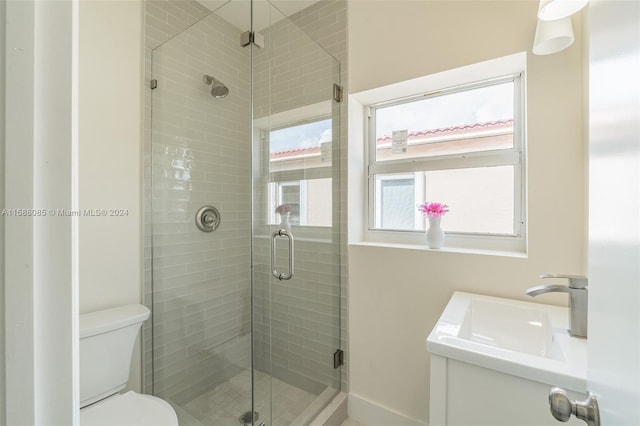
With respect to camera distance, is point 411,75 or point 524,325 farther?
point 411,75

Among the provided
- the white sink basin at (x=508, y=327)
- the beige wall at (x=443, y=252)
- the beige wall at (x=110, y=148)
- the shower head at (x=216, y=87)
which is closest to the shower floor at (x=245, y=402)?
the beige wall at (x=443, y=252)

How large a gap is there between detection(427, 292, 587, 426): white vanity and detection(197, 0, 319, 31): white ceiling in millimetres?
1816

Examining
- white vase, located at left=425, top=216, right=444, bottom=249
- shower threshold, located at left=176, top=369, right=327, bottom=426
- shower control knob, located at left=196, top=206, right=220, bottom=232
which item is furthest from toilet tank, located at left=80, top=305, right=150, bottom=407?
white vase, located at left=425, top=216, right=444, bottom=249

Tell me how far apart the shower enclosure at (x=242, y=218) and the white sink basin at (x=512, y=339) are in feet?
2.73

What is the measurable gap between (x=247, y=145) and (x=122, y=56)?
83 centimetres

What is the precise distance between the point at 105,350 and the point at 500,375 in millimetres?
1641

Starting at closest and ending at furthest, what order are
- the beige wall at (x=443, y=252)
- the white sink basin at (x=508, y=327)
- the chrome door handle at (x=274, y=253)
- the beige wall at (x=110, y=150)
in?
1. the white sink basin at (x=508, y=327)
2. the beige wall at (x=443, y=252)
3. the beige wall at (x=110, y=150)
4. the chrome door handle at (x=274, y=253)

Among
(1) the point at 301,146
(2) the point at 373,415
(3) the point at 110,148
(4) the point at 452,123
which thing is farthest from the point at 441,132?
(3) the point at 110,148

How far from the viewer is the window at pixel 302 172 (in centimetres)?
167

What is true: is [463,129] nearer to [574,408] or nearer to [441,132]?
[441,132]

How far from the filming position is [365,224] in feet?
6.33

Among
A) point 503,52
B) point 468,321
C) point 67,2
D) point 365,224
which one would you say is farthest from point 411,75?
point 67,2

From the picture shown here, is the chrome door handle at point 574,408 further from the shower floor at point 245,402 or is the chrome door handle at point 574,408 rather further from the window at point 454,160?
the shower floor at point 245,402

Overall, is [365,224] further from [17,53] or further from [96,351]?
[17,53]
